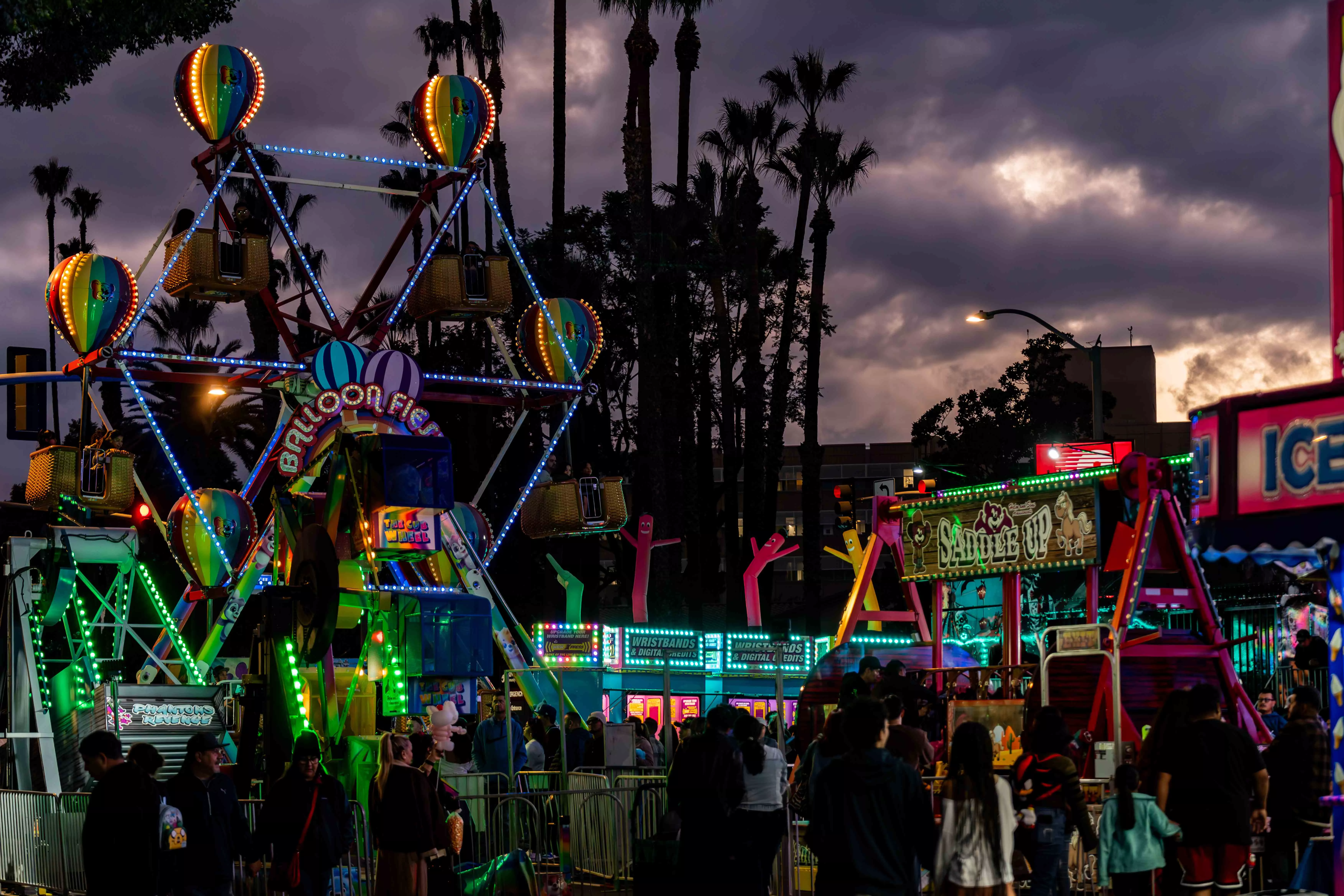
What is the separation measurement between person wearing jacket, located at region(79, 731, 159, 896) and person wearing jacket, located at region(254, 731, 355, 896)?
124cm

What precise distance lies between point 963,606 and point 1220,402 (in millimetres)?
31256

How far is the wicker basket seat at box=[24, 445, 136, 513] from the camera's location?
1026 inches

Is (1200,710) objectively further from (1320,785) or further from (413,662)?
(413,662)

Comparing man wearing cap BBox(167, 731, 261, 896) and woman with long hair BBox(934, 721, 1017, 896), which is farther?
man wearing cap BBox(167, 731, 261, 896)

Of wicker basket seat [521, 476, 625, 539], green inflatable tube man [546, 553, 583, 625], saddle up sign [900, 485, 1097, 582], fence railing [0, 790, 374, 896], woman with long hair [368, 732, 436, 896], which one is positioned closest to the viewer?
woman with long hair [368, 732, 436, 896]

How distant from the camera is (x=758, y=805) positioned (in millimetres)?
11359

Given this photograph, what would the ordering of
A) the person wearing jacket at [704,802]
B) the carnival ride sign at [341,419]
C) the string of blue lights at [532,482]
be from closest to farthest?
the person wearing jacket at [704,802]
the carnival ride sign at [341,419]
the string of blue lights at [532,482]

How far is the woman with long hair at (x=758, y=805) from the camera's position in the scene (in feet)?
36.1

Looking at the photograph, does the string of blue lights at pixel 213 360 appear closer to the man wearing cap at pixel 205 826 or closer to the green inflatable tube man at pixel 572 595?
the green inflatable tube man at pixel 572 595

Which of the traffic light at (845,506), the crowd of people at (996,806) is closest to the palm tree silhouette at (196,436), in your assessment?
the traffic light at (845,506)

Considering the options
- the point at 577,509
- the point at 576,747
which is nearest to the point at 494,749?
the point at 576,747

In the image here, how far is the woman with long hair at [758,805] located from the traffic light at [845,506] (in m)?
17.1

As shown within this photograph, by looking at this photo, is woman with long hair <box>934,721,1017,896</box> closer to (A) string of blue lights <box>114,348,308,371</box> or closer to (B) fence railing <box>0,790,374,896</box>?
(B) fence railing <box>0,790,374,896</box>

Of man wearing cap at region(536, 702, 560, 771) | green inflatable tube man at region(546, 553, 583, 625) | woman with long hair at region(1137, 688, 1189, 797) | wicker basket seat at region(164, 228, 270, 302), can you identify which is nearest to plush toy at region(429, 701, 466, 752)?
man wearing cap at region(536, 702, 560, 771)
